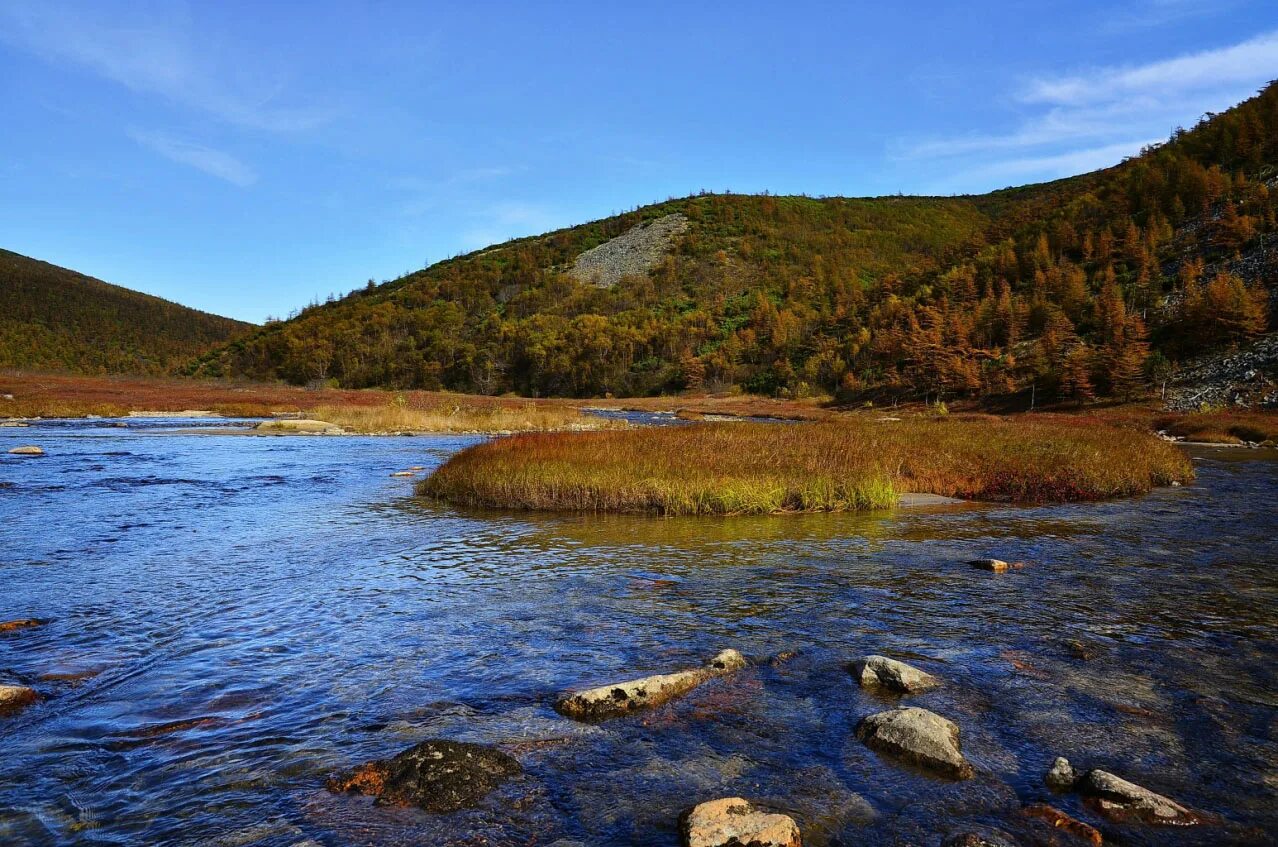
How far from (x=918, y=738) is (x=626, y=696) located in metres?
2.37

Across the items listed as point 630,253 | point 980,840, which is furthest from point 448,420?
point 630,253

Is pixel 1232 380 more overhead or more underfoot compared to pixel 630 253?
more underfoot

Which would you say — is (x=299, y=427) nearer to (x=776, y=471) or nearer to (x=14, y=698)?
(x=776, y=471)

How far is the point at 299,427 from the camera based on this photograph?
43.1 meters

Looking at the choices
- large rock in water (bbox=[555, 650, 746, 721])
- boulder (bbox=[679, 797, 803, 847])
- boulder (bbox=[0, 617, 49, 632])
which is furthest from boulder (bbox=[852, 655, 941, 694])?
boulder (bbox=[0, 617, 49, 632])

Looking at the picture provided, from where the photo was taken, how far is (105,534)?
13312 mm

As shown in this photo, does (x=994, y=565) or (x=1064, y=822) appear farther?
(x=994, y=565)

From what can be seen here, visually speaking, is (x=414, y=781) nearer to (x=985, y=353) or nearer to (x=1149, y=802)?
(x=1149, y=802)

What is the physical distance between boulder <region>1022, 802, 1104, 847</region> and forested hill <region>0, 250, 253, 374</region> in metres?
160

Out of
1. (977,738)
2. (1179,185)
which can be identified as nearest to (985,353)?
(1179,185)

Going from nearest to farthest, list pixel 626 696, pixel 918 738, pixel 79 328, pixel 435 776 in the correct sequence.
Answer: pixel 435 776
pixel 918 738
pixel 626 696
pixel 79 328

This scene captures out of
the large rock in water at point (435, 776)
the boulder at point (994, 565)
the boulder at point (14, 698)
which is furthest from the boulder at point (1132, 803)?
the boulder at point (14, 698)

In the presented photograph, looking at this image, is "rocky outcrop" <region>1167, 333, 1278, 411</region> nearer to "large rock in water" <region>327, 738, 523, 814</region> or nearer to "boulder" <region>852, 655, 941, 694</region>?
"boulder" <region>852, 655, 941, 694</region>

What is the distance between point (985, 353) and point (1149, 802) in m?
64.6
